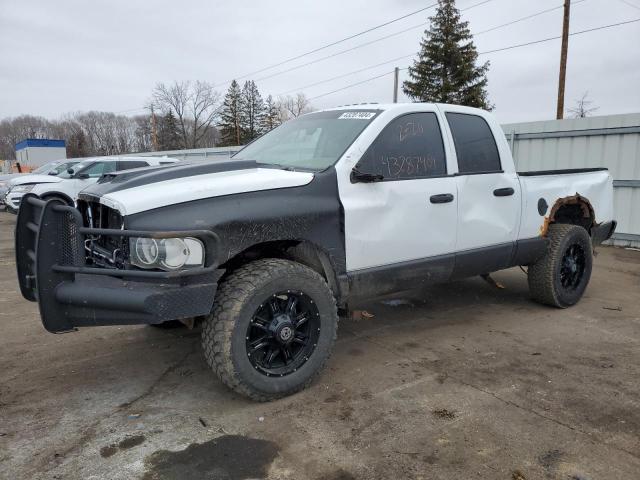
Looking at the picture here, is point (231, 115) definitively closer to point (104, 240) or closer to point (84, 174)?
point (84, 174)

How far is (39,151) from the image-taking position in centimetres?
4588

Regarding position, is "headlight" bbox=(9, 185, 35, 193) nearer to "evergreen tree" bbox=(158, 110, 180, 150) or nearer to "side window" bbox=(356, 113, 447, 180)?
"side window" bbox=(356, 113, 447, 180)

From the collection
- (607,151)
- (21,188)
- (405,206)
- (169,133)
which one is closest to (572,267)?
(405,206)

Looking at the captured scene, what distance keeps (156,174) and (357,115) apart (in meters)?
1.61

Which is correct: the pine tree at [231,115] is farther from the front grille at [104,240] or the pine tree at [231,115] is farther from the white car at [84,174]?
the front grille at [104,240]

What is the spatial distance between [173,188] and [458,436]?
2168 millimetres

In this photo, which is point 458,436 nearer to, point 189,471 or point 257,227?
point 189,471

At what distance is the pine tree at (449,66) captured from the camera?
33.9m

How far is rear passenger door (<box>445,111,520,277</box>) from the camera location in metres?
4.20

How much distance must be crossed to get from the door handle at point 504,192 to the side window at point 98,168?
11380 mm

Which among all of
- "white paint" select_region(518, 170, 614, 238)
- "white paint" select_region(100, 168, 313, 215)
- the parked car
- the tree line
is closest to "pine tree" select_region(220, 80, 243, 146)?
the tree line

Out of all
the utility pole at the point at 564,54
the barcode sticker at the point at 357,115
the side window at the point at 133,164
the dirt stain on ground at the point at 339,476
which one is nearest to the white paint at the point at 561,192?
the barcode sticker at the point at 357,115

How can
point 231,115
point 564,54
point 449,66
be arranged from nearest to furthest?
point 564,54 < point 449,66 < point 231,115

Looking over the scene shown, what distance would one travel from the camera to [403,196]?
372 cm
